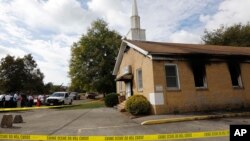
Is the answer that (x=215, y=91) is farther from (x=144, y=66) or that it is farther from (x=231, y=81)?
(x=144, y=66)

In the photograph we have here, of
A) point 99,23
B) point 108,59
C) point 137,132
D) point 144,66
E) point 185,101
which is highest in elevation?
point 99,23

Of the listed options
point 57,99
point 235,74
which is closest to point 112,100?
point 57,99

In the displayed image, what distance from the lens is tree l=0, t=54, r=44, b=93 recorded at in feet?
201

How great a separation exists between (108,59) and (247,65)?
31794 millimetres

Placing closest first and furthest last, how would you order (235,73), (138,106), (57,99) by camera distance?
1. (138,106)
2. (235,73)
3. (57,99)

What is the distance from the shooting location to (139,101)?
16891 mm

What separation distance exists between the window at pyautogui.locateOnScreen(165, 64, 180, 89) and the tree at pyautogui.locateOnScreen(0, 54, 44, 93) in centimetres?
5153

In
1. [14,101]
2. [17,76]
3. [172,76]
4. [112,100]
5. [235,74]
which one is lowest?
[112,100]

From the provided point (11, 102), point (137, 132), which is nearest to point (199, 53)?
point (137, 132)

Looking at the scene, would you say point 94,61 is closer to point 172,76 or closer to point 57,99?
point 57,99

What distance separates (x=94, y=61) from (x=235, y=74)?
3286 cm

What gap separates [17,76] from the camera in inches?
2507

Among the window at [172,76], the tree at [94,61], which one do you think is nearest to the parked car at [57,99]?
the tree at [94,61]

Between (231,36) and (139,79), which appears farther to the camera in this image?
(231,36)
